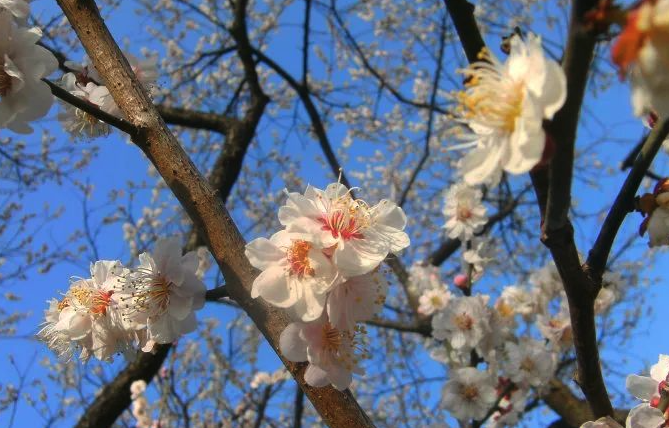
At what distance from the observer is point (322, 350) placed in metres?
1.17

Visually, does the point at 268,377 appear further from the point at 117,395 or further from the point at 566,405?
the point at 566,405

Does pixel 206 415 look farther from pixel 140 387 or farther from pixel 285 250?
pixel 285 250

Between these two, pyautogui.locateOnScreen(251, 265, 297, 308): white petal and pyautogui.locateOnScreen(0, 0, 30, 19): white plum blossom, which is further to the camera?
pyautogui.locateOnScreen(0, 0, 30, 19): white plum blossom

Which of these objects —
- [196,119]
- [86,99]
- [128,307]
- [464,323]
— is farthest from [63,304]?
[196,119]

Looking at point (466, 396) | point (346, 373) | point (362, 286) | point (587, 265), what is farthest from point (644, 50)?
point (466, 396)

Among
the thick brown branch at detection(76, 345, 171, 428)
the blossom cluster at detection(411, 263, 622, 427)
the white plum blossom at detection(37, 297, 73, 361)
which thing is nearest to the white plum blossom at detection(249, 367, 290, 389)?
the thick brown branch at detection(76, 345, 171, 428)

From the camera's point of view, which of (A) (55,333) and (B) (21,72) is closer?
(B) (21,72)

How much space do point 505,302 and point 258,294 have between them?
273 centimetres

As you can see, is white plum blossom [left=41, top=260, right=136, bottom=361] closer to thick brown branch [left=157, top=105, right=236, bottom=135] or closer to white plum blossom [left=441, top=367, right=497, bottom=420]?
white plum blossom [left=441, top=367, right=497, bottom=420]

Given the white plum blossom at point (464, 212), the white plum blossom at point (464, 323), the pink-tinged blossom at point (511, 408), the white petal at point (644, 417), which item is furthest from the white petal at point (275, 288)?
the pink-tinged blossom at point (511, 408)

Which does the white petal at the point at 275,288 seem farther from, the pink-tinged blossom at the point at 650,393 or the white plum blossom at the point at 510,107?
the pink-tinged blossom at the point at 650,393

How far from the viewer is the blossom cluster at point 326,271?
109cm

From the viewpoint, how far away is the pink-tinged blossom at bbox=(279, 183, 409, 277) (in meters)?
1.10

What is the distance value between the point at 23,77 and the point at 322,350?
859 mm
